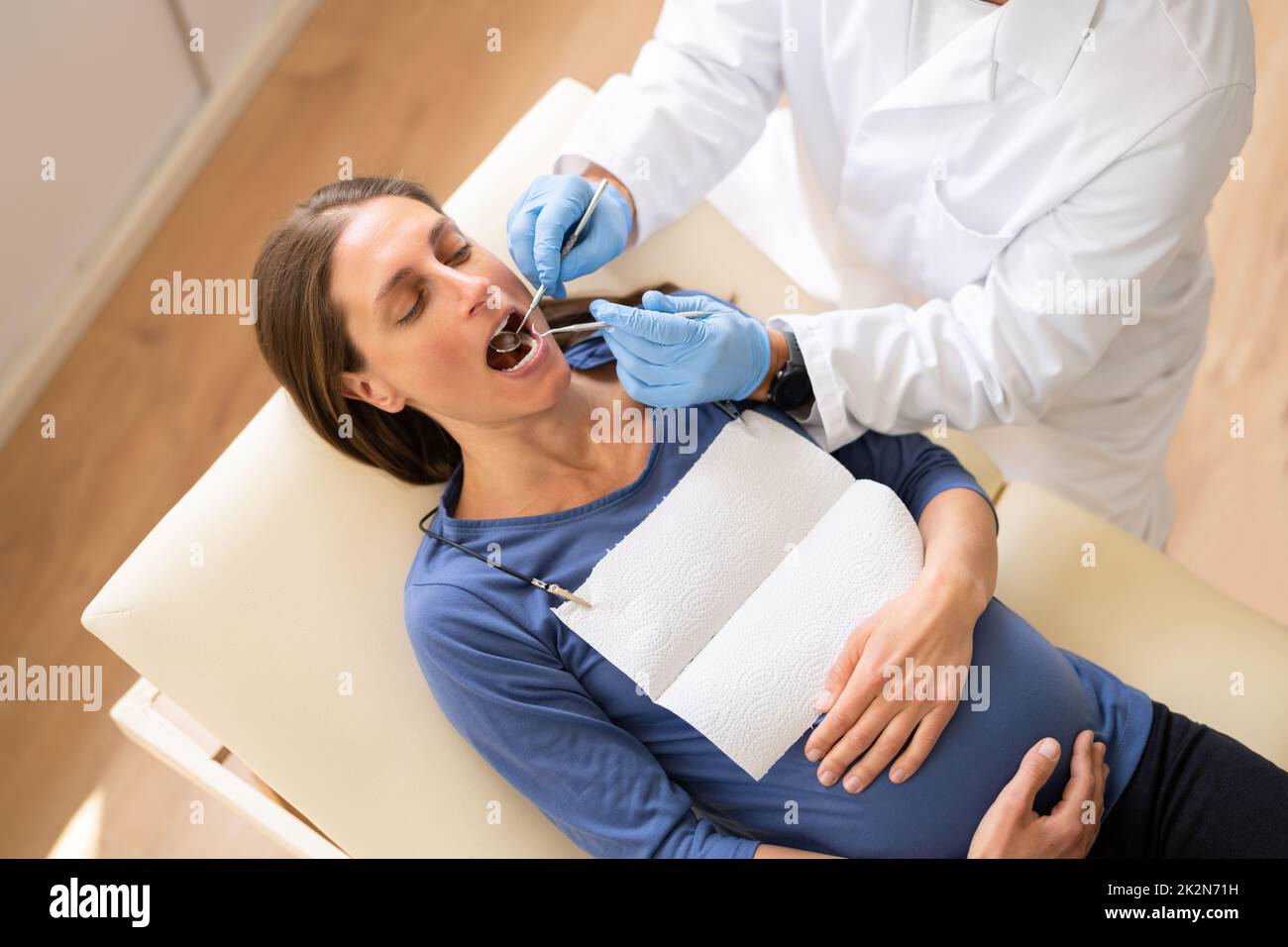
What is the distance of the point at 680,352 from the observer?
1388 mm

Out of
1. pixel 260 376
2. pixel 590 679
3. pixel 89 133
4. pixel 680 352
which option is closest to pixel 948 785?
pixel 590 679

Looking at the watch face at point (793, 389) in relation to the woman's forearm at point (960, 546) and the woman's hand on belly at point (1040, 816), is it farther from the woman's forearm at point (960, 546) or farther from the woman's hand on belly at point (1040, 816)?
the woman's hand on belly at point (1040, 816)

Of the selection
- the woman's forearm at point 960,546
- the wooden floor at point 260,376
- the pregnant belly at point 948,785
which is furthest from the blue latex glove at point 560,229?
the wooden floor at point 260,376

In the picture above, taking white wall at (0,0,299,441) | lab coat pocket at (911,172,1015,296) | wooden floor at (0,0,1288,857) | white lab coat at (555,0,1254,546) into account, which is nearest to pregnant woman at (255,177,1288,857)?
white lab coat at (555,0,1254,546)

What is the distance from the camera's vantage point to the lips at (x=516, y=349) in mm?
1398

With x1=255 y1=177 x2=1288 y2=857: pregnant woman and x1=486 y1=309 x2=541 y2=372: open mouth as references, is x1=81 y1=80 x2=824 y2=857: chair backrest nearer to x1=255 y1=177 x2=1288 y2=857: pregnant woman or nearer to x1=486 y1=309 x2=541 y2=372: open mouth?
x1=255 y1=177 x2=1288 y2=857: pregnant woman

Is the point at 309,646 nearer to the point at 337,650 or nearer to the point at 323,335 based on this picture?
the point at 337,650

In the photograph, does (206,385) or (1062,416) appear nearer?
(1062,416)

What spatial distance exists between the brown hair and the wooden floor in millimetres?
819

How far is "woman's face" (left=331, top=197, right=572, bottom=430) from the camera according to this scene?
1.34 metres
